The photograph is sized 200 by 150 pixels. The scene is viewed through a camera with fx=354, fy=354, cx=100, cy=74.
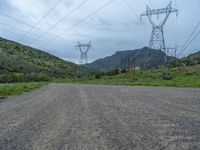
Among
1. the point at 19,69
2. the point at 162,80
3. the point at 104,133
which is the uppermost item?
the point at 19,69

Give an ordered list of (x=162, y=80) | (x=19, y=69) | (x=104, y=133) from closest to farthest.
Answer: (x=104, y=133) < (x=162, y=80) < (x=19, y=69)

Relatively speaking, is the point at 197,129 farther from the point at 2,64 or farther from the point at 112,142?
the point at 2,64

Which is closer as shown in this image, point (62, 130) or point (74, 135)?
point (74, 135)

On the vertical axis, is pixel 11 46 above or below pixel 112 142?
above

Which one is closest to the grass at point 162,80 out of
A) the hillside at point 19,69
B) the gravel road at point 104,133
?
the gravel road at point 104,133

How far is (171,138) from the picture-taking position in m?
7.28

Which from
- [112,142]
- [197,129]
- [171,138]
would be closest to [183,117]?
[197,129]

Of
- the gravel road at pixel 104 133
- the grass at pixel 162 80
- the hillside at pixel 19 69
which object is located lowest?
the gravel road at pixel 104 133

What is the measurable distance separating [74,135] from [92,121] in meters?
2.29

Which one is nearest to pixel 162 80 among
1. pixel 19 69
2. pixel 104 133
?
pixel 104 133

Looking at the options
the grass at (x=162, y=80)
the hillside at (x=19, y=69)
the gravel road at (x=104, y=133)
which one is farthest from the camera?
the hillside at (x=19, y=69)

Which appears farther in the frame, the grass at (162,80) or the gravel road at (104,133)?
the grass at (162,80)

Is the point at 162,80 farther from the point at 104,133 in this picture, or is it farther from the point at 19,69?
the point at 19,69

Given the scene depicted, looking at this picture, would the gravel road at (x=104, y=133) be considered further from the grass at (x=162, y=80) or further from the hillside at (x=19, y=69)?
the hillside at (x=19, y=69)
